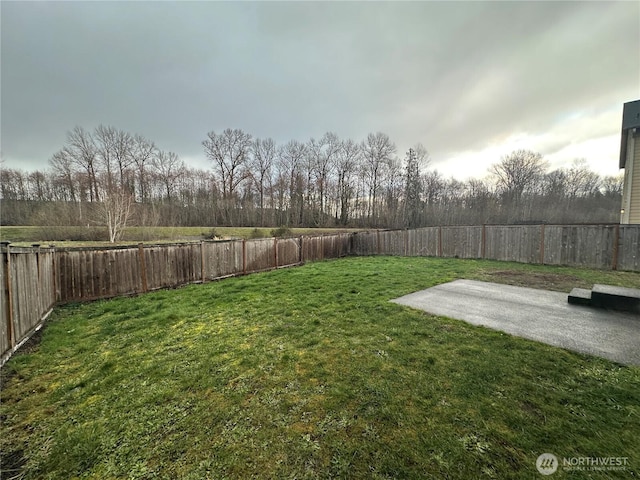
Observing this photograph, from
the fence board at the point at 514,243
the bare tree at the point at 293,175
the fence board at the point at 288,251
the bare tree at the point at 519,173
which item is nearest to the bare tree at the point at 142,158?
the bare tree at the point at 293,175

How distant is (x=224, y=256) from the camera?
8.11 meters

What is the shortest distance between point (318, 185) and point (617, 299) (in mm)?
27334

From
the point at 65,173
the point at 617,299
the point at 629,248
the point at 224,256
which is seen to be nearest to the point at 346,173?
the point at 224,256

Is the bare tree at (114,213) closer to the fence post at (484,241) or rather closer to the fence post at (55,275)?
the fence post at (55,275)

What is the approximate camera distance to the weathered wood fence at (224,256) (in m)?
3.44

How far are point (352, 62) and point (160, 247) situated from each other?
10506 mm

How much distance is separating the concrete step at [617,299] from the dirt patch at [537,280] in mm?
1321

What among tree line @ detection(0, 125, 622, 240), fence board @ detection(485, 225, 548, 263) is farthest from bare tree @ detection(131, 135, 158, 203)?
fence board @ detection(485, 225, 548, 263)

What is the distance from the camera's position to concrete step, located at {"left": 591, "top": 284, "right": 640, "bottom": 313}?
3.96m

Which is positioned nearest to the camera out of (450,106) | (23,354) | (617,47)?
(23,354)

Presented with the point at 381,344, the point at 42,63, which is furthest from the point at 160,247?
the point at 42,63

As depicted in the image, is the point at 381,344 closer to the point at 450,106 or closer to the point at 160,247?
the point at 160,247

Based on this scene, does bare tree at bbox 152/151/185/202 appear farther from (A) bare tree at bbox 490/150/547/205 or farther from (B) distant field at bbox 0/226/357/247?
(A) bare tree at bbox 490/150/547/205

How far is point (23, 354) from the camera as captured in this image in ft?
10.00
